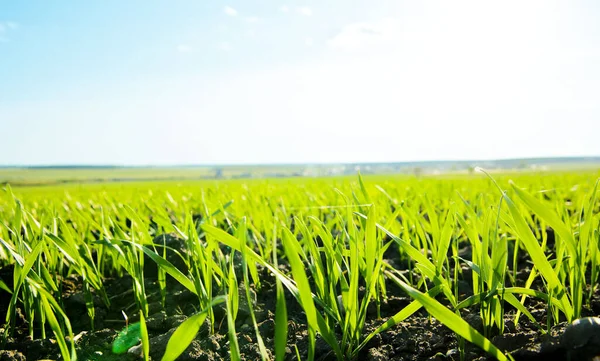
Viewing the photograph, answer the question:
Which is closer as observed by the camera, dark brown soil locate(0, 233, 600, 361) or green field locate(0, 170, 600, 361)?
green field locate(0, 170, 600, 361)

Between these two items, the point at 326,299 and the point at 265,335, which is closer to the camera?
the point at 326,299

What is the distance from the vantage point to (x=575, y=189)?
Answer: 3.24 meters

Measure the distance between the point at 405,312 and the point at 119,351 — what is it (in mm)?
737

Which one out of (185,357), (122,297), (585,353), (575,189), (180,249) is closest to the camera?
(585,353)

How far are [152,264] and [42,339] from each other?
0.59 m

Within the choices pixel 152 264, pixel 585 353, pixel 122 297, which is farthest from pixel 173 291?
pixel 585 353

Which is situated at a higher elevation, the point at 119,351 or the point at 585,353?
the point at 585,353

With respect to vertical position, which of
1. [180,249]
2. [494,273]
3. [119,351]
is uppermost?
[494,273]

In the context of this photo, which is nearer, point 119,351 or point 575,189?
point 119,351

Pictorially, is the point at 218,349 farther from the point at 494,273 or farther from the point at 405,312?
the point at 494,273

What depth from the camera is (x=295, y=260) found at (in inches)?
27.2

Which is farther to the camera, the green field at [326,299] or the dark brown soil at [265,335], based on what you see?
the dark brown soil at [265,335]

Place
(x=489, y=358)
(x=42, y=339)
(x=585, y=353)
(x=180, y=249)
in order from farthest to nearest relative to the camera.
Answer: (x=180, y=249)
(x=42, y=339)
(x=489, y=358)
(x=585, y=353)

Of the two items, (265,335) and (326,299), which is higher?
(326,299)
